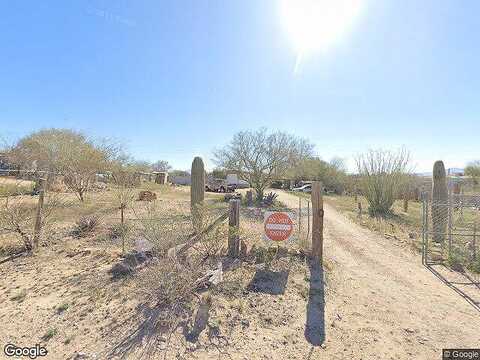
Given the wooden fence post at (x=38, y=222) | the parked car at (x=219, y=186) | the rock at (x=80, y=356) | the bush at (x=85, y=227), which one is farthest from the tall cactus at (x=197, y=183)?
the parked car at (x=219, y=186)

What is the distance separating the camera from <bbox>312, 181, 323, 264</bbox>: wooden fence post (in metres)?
5.41

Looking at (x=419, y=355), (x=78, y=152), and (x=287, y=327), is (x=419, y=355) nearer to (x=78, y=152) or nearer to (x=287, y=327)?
(x=287, y=327)

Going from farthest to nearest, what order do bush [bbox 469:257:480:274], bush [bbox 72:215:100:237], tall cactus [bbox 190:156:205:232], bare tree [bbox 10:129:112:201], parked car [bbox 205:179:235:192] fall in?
1. parked car [bbox 205:179:235:192]
2. bare tree [bbox 10:129:112:201]
3. tall cactus [bbox 190:156:205:232]
4. bush [bbox 72:215:100:237]
5. bush [bbox 469:257:480:274]

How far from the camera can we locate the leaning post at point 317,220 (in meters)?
5.41

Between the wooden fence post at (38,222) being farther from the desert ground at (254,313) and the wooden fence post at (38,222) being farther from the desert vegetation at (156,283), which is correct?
the desert ground at (254,313)

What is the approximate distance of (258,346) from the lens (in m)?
2.90

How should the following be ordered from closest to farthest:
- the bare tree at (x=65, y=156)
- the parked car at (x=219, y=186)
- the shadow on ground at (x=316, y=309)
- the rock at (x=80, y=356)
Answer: the rock at (x=80, y=356) < the shadow on ground at (x=316, y=309) < the bare tree at (x=65, y=156) < the parked car at (x=219, y=186)

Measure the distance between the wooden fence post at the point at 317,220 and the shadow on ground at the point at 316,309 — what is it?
0.37 m

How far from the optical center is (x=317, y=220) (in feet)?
17.7

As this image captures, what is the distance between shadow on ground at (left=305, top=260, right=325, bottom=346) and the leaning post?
0.37 meters

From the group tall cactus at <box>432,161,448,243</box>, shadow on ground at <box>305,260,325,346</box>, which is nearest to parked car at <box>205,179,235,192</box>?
tall cactus at <box>432,161,448,243</box>

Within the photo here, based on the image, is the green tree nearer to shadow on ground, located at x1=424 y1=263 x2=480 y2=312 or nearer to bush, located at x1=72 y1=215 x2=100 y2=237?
shadow on ground, located at x1=424 y1=263 x2=480 y2=312

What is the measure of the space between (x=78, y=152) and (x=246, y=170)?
37.0ft

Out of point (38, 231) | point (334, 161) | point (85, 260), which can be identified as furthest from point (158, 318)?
point (334, 161)
